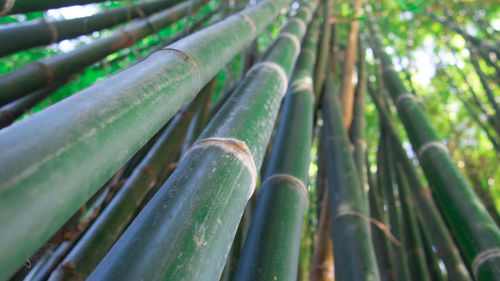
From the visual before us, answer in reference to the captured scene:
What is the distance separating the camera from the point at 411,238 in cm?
194

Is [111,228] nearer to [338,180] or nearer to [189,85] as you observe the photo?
[189,85]

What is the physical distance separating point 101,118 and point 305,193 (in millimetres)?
730

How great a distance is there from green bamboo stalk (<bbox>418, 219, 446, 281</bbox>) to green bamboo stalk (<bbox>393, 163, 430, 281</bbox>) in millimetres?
39

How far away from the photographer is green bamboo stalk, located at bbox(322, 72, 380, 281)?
3.66ft

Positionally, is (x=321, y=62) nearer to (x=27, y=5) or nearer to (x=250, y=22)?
(x=250, y=22)

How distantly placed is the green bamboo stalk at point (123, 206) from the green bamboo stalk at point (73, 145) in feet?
2.04

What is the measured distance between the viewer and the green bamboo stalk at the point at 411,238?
1.80 metres

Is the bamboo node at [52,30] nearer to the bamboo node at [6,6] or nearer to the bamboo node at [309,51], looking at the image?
the bamboo node at [6,6]

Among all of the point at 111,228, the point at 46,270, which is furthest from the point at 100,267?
the point at 46,270

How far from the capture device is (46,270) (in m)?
1.22

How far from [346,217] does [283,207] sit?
42 centimetres

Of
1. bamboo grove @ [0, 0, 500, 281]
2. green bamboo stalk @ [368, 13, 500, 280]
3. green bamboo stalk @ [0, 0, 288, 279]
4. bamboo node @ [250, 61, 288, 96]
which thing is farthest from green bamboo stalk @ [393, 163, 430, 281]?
A: green bamboo stalk @ [0, 0, 288, 279]

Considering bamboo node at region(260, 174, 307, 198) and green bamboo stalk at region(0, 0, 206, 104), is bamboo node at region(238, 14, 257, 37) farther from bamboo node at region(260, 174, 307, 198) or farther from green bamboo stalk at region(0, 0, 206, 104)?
bamboo node at region(260, 174, 307, 198)

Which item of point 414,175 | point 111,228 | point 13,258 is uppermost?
point 13,258
